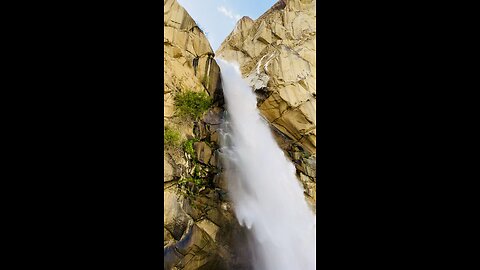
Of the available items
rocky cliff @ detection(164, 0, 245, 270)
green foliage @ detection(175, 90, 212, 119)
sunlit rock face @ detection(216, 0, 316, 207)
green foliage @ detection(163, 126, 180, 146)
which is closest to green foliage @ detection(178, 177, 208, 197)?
rocky cliff @ detection(164, 0, 245, 270)

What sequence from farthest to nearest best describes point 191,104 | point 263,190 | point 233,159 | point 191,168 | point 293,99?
point 293,99 → point 263,190 → point 233,159 → point 191,104 → point 191,168

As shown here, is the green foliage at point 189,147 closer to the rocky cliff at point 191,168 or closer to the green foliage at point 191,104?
the rocky cliff at point 191,168

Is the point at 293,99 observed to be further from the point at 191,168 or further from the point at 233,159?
the point at 191,168

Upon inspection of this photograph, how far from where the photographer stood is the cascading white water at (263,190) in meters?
6.79

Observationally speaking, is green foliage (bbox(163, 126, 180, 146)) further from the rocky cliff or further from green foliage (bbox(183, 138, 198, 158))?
green foliage (bbox(183, 138, 198, 158))

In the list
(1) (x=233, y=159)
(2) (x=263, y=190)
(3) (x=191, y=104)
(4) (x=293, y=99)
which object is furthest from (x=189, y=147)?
(4) (x=293, y=99)

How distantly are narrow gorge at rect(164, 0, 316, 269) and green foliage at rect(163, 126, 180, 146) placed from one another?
0.07ft

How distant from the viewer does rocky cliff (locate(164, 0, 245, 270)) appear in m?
5.95

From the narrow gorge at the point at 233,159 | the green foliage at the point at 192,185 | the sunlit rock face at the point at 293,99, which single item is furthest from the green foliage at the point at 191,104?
the sunlit rock face at the point at 293,99

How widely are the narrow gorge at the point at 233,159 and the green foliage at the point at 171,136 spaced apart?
0.02 meters

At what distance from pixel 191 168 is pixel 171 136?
2.66 ft

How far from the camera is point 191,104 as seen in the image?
693 cm

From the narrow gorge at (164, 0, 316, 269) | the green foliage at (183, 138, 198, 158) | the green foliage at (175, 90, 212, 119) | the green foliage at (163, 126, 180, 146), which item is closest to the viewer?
the narrow gorge at (164, 0, 316, 269)
